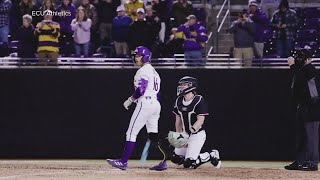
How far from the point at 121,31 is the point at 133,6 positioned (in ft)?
3.40

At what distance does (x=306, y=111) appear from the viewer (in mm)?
13789

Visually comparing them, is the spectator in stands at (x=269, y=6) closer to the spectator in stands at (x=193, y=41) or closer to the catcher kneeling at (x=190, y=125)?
the spectator in stands at (x=193, y=41)

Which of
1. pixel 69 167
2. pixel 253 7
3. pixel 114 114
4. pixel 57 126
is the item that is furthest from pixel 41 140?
pixel 253 7

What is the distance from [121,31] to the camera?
1700 cm

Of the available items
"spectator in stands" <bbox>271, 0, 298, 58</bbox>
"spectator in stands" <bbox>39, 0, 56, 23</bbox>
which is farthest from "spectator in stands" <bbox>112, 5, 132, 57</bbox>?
"spectator in stands" <bbox>271, 0, 298, 58</bbox>

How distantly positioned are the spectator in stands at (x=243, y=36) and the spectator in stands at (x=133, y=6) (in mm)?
2298

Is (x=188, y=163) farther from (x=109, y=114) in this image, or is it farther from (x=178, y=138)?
(x=109, y=114)

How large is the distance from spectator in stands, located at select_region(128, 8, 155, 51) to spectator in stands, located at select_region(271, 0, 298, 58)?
2832mm

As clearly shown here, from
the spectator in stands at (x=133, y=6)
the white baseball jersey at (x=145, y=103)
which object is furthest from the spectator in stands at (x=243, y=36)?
the white baseball jersey at (x=145, y=103)

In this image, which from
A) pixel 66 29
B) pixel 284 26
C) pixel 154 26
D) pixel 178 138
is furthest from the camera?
pixel 66 29

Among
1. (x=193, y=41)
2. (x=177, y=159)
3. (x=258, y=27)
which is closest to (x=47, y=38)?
(x=193, y=41)

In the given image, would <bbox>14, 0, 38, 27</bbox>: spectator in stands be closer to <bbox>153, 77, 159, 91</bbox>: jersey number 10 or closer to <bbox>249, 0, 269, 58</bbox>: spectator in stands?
<bbox>249, 0, 269, 58</bbox>: spectator in stands

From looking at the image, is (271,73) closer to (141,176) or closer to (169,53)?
(169,53)

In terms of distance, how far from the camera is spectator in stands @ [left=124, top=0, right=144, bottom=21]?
→ 694 inches
